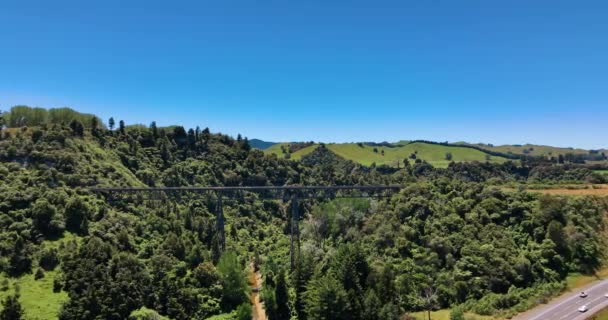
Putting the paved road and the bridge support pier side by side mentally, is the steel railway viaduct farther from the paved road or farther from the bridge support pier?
the paved road

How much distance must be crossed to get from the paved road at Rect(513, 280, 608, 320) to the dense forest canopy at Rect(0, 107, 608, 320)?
6.84 feet

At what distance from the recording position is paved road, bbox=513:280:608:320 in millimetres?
49594

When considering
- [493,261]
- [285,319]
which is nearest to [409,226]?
[493,261]

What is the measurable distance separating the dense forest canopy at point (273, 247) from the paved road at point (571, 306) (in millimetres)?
2084

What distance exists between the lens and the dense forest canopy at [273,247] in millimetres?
56469

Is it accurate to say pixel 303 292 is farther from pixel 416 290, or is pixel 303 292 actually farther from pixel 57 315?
pixel 57 315

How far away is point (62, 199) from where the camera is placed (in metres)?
74.0

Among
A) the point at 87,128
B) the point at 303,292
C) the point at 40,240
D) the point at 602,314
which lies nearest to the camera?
the point at 602,314

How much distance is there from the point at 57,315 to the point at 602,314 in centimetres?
6589

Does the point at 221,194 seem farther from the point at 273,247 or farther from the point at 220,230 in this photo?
the point at 273,247

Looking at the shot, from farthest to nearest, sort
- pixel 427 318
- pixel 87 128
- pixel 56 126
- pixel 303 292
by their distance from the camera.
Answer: pixel 87 128, pixel 56 126, pixel 303 292, pixel 427 318

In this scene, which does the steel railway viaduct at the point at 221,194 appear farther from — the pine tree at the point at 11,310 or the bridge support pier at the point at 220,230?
the pine tree at the point at 11,310

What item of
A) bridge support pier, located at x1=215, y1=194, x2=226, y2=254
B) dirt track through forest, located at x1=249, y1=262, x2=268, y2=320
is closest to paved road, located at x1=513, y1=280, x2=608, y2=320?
dirt track through forest, located at x1=249, y1=262, x2=268, y2=320

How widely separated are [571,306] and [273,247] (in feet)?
194
